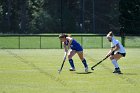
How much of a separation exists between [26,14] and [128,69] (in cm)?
4841

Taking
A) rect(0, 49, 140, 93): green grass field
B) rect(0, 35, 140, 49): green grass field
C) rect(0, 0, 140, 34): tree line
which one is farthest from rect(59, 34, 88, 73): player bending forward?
rect(0, 0, 140, 34): tree line

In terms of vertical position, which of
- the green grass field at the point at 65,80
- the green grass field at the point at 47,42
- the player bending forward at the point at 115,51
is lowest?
the green grass field at the point at 47,42

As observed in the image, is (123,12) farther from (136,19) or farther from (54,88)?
(54,88)

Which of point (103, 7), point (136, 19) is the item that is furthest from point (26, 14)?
point (136, 19)

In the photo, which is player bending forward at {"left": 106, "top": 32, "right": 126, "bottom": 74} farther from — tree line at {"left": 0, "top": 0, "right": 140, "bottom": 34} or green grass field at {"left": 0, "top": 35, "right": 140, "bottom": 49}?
tree line at {"left": 0, "top": 0, "right": 140, "bottom": 34}

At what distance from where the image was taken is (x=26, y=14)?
71.4 metres

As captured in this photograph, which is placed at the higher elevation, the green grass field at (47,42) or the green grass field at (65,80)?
the green grass field at (65,80)

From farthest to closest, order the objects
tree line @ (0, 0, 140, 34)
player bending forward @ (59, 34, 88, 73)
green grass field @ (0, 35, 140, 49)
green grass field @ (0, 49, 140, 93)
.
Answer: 1. tree line @ (0, 0, 140, 34)
2. green grass field @ (0, 35, 140, 49)
3. player bending forward @ (59, 34, 88, 73)
4. green grass field @ (0, 49, 140, 93)

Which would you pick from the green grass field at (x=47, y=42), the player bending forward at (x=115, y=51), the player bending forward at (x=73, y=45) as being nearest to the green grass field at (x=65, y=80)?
the player bending forward at (x=115, y=51)

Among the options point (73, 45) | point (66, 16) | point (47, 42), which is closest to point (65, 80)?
point (73, 45)

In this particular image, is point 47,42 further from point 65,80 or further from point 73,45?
point 65,80

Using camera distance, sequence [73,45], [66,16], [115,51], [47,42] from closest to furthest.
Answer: [115,51] → [73,45] → [47,42] → [66,16]

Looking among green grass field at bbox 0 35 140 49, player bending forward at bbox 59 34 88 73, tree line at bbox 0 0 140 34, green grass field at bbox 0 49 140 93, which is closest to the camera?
green grass field at bbox 0 49 140 93

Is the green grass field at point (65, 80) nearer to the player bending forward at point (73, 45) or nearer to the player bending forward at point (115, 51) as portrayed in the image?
the player bending forward at point (115, 51)
